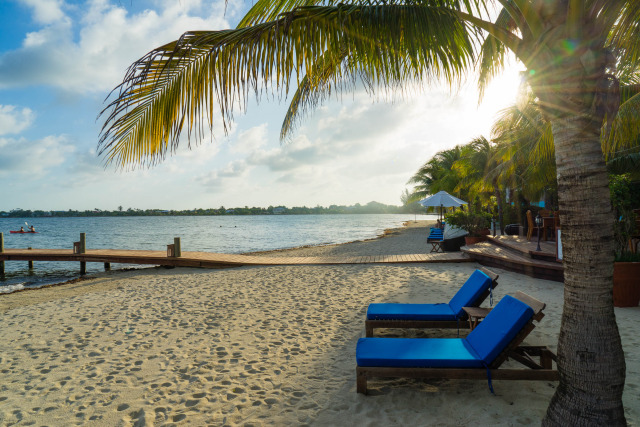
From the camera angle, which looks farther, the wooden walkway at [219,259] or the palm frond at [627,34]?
the wooden walkway at [219,259]

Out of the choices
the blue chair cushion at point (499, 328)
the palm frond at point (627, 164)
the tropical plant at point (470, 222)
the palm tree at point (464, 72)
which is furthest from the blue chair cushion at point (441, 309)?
the palm frond at point (627, 164)

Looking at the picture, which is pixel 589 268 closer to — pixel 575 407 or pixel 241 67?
pixel 575 407

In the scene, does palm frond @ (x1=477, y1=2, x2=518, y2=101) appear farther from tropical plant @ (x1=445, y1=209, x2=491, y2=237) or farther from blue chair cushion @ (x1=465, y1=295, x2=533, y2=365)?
tropical plant @ (x1=445, y1=209, x2=491, y2=237)

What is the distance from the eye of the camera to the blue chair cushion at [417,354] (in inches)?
127

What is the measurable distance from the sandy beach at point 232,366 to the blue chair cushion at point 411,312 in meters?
0.48

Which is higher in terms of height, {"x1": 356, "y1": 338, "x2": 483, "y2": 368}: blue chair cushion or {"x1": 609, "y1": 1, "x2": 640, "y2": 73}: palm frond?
{"x1": 609, "y1": 1, "x2": 640, "y2": 73}: palm frond

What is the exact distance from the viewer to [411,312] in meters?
4.91

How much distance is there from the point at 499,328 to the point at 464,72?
2.26m

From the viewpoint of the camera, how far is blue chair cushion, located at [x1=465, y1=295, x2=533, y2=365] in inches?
126

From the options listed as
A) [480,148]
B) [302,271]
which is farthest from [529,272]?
[480,148]

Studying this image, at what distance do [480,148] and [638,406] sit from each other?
2325 cm

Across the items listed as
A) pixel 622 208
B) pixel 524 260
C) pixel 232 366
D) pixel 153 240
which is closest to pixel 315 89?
pixel 232 366

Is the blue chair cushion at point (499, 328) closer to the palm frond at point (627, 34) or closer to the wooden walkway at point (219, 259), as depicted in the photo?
the palm frond at point (627, 34)

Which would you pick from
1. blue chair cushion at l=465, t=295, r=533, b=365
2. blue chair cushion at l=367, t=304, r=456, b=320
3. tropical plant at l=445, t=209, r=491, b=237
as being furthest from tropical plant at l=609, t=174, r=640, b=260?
tropical plant at l=445, t=209, r=491, b=237
